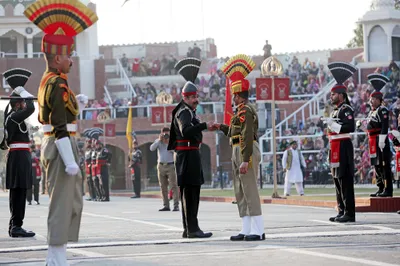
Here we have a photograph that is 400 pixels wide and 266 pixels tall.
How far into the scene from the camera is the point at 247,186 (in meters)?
14.3

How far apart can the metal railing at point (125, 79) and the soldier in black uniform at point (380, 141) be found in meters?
43.6

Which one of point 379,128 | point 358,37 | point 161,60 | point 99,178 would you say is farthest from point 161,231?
point 358,37

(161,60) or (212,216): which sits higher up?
(161,60)

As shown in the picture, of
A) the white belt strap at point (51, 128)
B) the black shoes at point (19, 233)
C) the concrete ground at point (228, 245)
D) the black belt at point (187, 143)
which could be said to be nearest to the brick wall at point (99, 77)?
the concrete ground at point (228, 245)

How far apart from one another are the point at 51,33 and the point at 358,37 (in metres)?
93.1

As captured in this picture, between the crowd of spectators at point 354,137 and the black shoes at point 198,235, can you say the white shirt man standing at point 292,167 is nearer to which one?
the crowd of spectators at point 354,137

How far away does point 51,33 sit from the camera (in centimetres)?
1093

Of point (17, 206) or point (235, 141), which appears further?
point (17, 206)

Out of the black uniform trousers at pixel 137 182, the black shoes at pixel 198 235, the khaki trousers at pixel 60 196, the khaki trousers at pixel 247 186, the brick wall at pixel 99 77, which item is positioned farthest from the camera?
the brick wall at pixel 99 77

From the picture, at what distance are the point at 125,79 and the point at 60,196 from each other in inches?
2296

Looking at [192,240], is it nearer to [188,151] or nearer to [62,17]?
[188,151]

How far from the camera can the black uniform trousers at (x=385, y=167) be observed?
20141 mm

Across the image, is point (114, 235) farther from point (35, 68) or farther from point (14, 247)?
point (35, 68)

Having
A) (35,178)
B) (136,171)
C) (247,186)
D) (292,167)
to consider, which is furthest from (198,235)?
(136,171)
